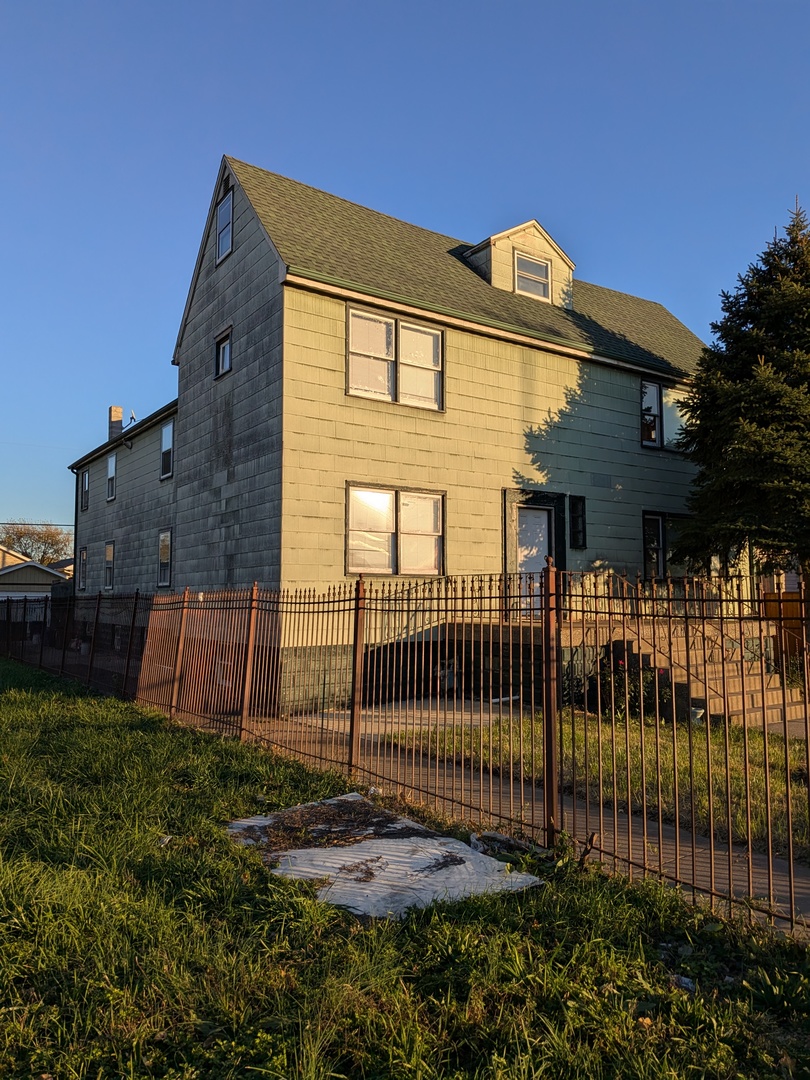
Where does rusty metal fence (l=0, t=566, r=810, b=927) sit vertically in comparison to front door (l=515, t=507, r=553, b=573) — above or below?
below

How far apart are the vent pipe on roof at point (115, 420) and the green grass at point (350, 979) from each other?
84.4 feet

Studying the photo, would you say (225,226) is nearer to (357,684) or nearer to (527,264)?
(527,264)

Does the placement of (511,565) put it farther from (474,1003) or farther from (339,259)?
A: (474,1003)

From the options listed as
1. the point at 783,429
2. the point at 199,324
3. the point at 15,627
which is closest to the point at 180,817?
the point at 783,429

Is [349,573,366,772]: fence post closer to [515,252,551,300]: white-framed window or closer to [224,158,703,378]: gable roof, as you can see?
[224,158,703,378]: gable roof

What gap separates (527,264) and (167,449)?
10.1 meters

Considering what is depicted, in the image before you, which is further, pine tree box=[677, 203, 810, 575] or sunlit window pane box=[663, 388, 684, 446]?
sunlit window pane box=[663, 388, 684, 446]

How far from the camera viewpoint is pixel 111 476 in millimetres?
24766

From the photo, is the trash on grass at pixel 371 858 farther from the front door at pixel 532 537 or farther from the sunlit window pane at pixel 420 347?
the front door at pixel 532 537

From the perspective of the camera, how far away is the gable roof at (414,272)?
45.7 feet

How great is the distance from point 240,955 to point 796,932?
3047mm

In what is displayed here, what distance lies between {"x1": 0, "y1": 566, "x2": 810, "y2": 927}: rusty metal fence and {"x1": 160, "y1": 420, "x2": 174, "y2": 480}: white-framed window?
487cm

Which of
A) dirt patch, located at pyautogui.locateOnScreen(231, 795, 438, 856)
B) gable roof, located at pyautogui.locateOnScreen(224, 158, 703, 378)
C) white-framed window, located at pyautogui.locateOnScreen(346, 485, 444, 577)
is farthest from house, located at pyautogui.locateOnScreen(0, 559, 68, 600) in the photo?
dirt patch, located at pyautogui.locateOnScreen(231, 795, 438, 856)

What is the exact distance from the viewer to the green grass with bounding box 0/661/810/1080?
10.3 feet
